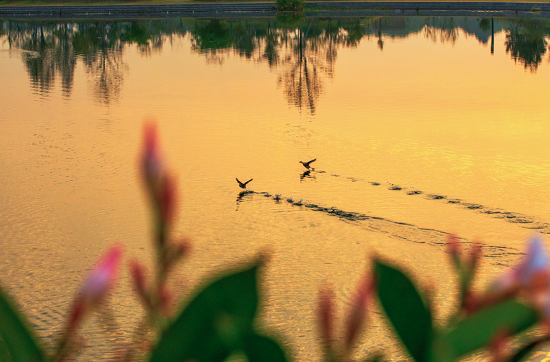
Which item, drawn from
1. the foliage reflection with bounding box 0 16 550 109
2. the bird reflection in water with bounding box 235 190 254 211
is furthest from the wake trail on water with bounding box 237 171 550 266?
the foliage reflection with bounding box 0 16 550 109

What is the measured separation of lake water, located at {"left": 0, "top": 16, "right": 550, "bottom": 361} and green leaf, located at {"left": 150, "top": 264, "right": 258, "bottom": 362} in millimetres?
38

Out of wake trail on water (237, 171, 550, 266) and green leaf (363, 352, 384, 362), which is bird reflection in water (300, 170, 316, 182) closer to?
wake trail on water (237, 171, 550, 266)

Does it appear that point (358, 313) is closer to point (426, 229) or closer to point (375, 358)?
point (375, 358)

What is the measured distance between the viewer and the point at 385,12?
4900 centimetres

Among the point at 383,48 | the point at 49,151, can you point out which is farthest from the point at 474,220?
the point at 383,48

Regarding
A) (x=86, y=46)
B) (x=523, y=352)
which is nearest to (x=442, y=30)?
(x=86, y=46)

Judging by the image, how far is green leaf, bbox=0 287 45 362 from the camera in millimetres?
523

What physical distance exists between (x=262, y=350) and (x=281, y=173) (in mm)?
11102

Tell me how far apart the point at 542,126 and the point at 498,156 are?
316 centimetres

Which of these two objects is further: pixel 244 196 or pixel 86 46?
pixel 86 46

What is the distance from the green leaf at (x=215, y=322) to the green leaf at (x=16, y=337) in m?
0.10

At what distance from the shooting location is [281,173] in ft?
38.1

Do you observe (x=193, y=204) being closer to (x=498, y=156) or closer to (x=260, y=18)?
(x=498, y=156)

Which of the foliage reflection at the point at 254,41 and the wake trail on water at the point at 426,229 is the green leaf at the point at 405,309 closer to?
the wake trail on water at the point at 426,229
